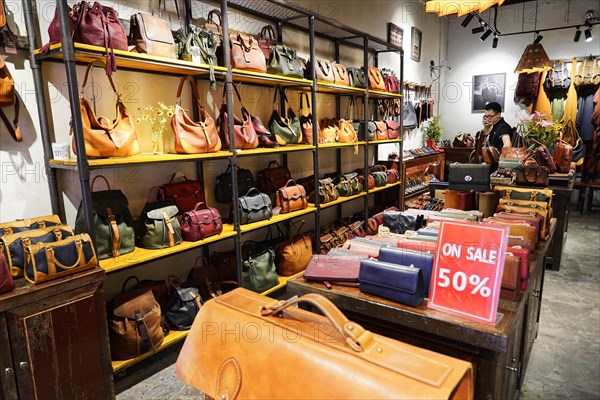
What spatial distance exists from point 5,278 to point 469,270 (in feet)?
6.49

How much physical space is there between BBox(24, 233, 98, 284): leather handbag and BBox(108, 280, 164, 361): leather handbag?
1.60 feet

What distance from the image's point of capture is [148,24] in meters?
2.45

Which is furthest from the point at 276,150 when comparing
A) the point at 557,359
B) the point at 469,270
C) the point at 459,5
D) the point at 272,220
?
the point at 557,359

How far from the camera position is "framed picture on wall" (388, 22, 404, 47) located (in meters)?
6.00

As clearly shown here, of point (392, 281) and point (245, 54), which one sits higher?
point (245, 54)

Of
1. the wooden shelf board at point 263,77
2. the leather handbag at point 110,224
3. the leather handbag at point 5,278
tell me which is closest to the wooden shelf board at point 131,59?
the wooden shelf board at point 263,77

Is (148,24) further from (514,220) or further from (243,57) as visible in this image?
(514,220)

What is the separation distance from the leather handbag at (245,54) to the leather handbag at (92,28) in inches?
36.3

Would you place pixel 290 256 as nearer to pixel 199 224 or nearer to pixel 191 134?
pixel 199 224

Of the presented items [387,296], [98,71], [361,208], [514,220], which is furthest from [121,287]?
[361,208]

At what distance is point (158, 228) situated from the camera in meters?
2.59

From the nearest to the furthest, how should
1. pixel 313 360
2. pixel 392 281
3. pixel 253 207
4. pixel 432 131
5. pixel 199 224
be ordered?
pixel 313 360 < pixel 392 281 < pixel 199 224 < pixel 253 207 < pixel 432 131

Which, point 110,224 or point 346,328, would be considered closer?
point 346,328

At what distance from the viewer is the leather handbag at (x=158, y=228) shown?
8.49 ft
